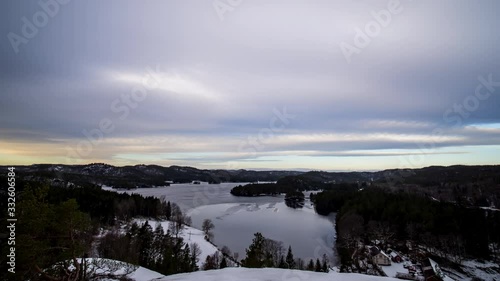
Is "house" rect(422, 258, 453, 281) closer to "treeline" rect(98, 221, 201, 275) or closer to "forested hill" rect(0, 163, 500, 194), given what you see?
"treeline" rect(98, 221, 201, 275)

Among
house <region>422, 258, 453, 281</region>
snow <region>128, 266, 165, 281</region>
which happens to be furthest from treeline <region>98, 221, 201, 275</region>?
house <region>422, 258, 453, 281</region>

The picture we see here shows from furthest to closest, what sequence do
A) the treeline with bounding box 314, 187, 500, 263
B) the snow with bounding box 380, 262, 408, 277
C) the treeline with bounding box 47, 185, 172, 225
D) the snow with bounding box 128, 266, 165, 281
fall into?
the treeline with bounding box 47, 185, 172, 225, the treeline with bounding box 314, 187, 500, 263, the snow with bounding box 380, 262, 408, 277, the snow with bounding box 128, 266, 165, 281

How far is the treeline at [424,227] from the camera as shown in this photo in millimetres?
31625

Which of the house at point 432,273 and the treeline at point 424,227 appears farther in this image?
the treeline at point 424,227

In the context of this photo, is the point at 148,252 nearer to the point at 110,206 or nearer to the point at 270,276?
the point at 270,276

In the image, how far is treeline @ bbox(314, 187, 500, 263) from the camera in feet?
104

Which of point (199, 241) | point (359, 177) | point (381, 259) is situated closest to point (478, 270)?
point (381, 259)

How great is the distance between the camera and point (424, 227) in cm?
3597

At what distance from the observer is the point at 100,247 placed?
76.4 feet

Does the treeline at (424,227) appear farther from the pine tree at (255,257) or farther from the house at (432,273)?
the pine tree at (255,257)

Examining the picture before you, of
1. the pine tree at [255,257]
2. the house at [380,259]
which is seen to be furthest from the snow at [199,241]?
the house at [380,259]

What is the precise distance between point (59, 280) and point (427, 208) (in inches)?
1764

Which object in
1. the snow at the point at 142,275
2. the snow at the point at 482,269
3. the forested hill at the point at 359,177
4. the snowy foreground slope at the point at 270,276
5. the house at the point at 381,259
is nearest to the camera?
the snowy foreground slope at the point at 270,276

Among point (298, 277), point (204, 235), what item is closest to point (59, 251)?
point (298, 277)
